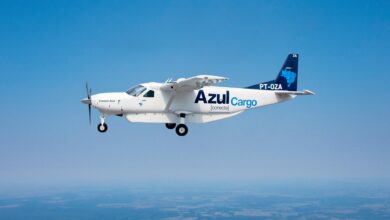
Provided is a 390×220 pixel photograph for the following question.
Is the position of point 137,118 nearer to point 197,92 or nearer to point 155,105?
point 155,105

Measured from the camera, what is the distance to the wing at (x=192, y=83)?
28781mm

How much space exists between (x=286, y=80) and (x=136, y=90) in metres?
10.6

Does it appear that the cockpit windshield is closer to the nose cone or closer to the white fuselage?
the white fuselage

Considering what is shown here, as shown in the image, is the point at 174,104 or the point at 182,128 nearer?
the point at 174,104

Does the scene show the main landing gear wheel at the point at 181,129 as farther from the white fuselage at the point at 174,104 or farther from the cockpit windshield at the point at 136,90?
the cockpit windshield at the point at 136,90

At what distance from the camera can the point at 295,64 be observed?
35.9 m

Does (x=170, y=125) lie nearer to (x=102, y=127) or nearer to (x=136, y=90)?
(x=136, y=90)

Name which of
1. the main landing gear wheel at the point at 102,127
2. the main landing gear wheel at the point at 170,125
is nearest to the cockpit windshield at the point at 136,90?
the main landing gear wheel at the point at 102,127

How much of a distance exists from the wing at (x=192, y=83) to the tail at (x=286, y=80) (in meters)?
4.98

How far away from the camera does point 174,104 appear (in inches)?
1251

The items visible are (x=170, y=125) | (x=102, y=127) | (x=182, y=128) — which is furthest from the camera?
(x=170, y=125)

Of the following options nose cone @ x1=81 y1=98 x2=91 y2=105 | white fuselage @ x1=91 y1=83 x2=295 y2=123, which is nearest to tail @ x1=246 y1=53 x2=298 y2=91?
white fuselage @ x1=91 y1=83 x2=295 y2=123

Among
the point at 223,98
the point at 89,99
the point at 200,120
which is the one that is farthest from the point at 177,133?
the point at 89,99

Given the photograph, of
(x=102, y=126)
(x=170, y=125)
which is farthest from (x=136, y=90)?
(x=170, y=125)
